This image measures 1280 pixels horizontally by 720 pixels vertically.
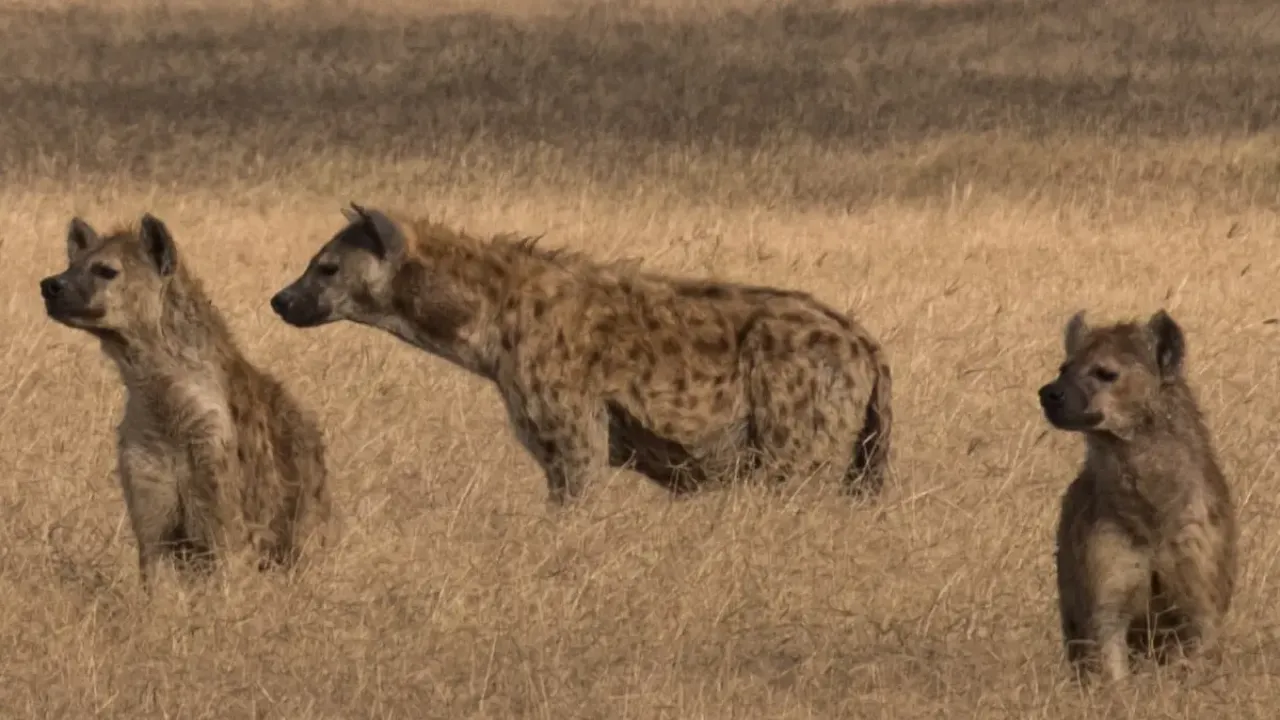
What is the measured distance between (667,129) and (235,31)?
29.0 ft

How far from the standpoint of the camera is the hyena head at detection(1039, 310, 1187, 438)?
6.24 m

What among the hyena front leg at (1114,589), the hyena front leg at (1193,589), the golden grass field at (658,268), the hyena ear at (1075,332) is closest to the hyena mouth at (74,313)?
the golden grass field at (658,268)

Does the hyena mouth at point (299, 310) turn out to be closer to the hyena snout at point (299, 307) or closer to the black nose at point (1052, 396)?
the hyena snout at point (299, 307)

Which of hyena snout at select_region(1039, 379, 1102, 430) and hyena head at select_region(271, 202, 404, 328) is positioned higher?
hyena snout at select_region(1039, 379, 1102, 430)

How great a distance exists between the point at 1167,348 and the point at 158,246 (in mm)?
2872

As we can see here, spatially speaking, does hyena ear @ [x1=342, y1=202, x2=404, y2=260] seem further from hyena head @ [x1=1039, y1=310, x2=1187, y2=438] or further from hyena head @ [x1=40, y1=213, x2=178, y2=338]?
hyena head @ [x1=1039, y1=310, x2=1187, y2=438]

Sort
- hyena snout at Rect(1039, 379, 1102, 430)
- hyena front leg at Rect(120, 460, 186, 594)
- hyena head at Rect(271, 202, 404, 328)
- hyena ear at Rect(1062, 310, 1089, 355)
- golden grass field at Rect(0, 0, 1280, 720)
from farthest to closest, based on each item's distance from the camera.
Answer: hyena head at Rect(271, 202, 404, 328), hyena front leg at Rect(120, 460, 186, 594), golden grass field at Rect(0, 0, 1280, 720), hyena ear at Rect(1062, 310, 1089, 355), hyena snout at Rect(1039, 379, 1102, 430)

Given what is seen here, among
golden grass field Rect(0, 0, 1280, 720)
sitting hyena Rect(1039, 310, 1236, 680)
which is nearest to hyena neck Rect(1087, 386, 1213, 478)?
sitting hyena Rect(1039, 310, 1236, 680)

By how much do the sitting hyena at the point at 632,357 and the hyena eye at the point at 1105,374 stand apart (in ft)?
7.65

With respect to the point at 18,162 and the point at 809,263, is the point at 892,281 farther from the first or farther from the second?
the point at 18,162

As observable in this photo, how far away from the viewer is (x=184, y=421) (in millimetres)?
7297

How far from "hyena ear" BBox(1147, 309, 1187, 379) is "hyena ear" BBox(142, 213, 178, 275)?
277 cm

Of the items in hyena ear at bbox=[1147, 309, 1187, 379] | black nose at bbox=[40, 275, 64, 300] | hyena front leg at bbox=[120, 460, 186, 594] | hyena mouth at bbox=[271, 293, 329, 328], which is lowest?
hyena front leg at bbox=[120, 460, 186, 594]

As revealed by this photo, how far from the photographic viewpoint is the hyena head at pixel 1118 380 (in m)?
6.24
